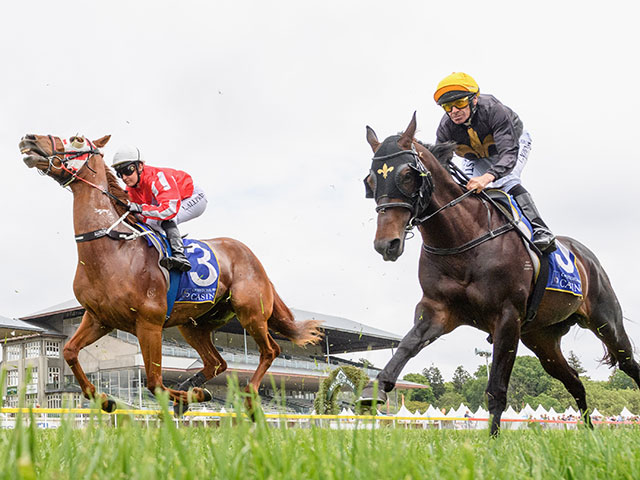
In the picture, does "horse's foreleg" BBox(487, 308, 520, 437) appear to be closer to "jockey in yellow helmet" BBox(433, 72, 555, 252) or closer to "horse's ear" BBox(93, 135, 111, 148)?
"jockey in yellow helmet" BBox(433, 72, 555, 252)

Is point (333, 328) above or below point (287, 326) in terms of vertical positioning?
above

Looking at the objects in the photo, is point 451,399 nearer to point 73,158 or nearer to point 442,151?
point 73,158

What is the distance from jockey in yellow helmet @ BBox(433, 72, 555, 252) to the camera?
208 inches

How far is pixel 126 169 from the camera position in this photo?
661 centimetres

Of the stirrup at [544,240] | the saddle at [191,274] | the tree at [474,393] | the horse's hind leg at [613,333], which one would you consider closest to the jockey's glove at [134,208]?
the saddle at [191,274]

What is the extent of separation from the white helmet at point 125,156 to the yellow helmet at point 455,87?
2.98 m

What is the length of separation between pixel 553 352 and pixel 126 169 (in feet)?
14.7

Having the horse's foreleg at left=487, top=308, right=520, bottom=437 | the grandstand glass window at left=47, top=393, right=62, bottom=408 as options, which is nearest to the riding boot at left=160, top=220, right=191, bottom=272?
the horse's foreleg at left=487, top=308, right=520, bottom=437

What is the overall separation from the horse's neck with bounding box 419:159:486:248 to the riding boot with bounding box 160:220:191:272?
93.7 inches

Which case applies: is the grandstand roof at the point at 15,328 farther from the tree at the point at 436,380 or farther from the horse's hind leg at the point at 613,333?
the tree at the point at 436,380

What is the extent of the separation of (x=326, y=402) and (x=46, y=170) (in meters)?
17.3

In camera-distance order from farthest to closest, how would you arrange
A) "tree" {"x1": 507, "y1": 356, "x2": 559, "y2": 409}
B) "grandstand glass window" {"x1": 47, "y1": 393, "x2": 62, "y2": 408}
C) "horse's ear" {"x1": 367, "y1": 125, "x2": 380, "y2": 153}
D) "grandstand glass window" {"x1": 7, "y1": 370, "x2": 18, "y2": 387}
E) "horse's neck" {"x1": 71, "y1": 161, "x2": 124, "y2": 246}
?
"tree" {"x1": 507, "y1": 356, "x2": 559, "y2": 409}, "grandstand glass window" {"x1": 7, "y1": 370, "x2": 18, "y2": 387}, "grandstand glass window" {"x1": 47, "y1": 393, "x2": 62, "y2": 408}, "horse's neck" {"x1": 71, "y1": 161, "x2": 124, "y2": 246}, "horse's ear" {"x1": 367, "y1": 125, "x2": 380, "y2": 153}

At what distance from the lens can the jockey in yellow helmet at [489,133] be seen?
528 cm

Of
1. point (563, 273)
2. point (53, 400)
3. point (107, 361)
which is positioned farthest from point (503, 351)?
point (107, 361)
